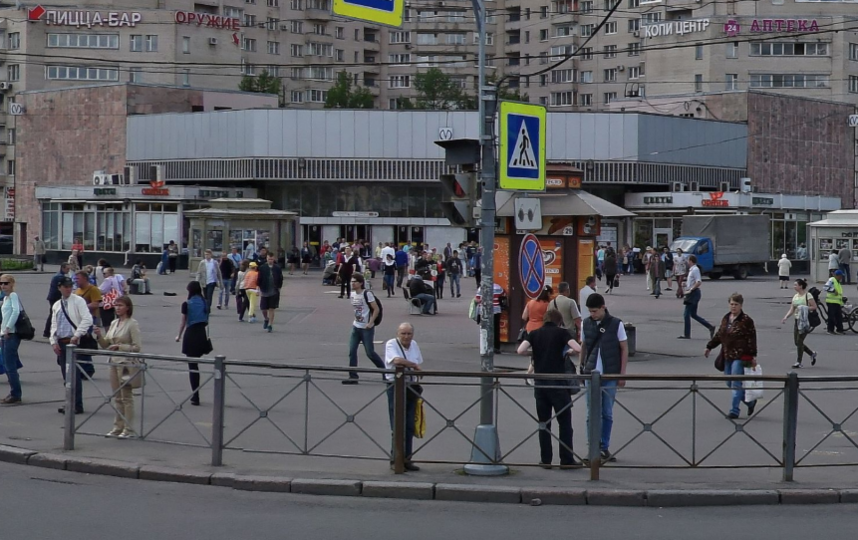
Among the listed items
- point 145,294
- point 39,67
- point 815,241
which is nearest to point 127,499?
point 145,294

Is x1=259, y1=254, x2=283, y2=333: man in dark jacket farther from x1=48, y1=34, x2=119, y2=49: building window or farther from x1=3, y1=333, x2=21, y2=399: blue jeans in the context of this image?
x1=48, y1=34, x2=119, y2=49: building window

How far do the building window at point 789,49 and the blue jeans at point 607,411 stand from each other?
7503cm

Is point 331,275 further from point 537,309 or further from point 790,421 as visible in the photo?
point 790,421

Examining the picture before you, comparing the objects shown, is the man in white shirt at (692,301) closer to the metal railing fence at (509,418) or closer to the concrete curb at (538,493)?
the metal railing fence at (509,418)

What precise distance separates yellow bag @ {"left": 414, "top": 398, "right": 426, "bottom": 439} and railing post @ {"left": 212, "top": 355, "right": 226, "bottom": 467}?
6.07ft

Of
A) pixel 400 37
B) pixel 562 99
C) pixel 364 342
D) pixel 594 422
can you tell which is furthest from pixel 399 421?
pixel 400 37

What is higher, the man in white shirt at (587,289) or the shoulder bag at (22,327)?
the man in white shirt at (587,289)

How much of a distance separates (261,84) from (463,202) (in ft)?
271

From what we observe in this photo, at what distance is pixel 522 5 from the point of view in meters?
106

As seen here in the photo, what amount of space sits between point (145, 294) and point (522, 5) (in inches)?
3026

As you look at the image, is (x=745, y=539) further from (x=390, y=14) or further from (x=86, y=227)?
(x=86, y=227)

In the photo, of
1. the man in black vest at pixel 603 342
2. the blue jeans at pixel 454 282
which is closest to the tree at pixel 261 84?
the blue jeans at pixel 454 282

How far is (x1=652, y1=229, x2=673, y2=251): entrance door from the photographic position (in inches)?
2429

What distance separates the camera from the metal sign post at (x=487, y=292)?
1059 cm
